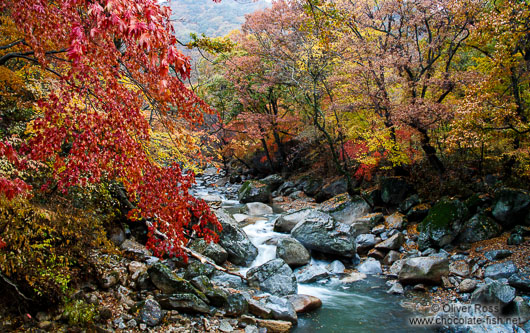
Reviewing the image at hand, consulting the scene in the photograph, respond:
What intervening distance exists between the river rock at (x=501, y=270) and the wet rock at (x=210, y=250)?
713cm

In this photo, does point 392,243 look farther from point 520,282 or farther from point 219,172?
point 219,172

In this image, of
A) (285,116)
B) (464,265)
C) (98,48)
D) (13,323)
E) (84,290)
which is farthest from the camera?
(285,116)

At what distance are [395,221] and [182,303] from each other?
9584 millimetres

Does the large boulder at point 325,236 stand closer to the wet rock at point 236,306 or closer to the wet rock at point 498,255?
the wet rock at point 498,255

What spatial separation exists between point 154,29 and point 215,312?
5262 mm

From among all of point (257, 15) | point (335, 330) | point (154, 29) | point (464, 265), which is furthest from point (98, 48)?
point (257, 15)

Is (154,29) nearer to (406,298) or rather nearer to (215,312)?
(215,312)

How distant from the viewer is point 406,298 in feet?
25.1

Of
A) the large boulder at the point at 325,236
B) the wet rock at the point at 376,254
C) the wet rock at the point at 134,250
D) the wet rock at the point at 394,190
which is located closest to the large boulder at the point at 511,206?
the wet rock at the point at 376,254

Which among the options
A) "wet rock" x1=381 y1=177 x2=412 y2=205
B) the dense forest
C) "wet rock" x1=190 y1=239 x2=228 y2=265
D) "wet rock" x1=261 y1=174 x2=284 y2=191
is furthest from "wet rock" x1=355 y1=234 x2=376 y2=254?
"wet rock" x1=261 y1=174 x2=284 y2=191

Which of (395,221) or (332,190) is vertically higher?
(332,190)

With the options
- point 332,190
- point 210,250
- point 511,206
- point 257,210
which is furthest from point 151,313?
point 332,190

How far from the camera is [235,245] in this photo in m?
9.76

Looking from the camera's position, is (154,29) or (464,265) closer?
(154,29)
